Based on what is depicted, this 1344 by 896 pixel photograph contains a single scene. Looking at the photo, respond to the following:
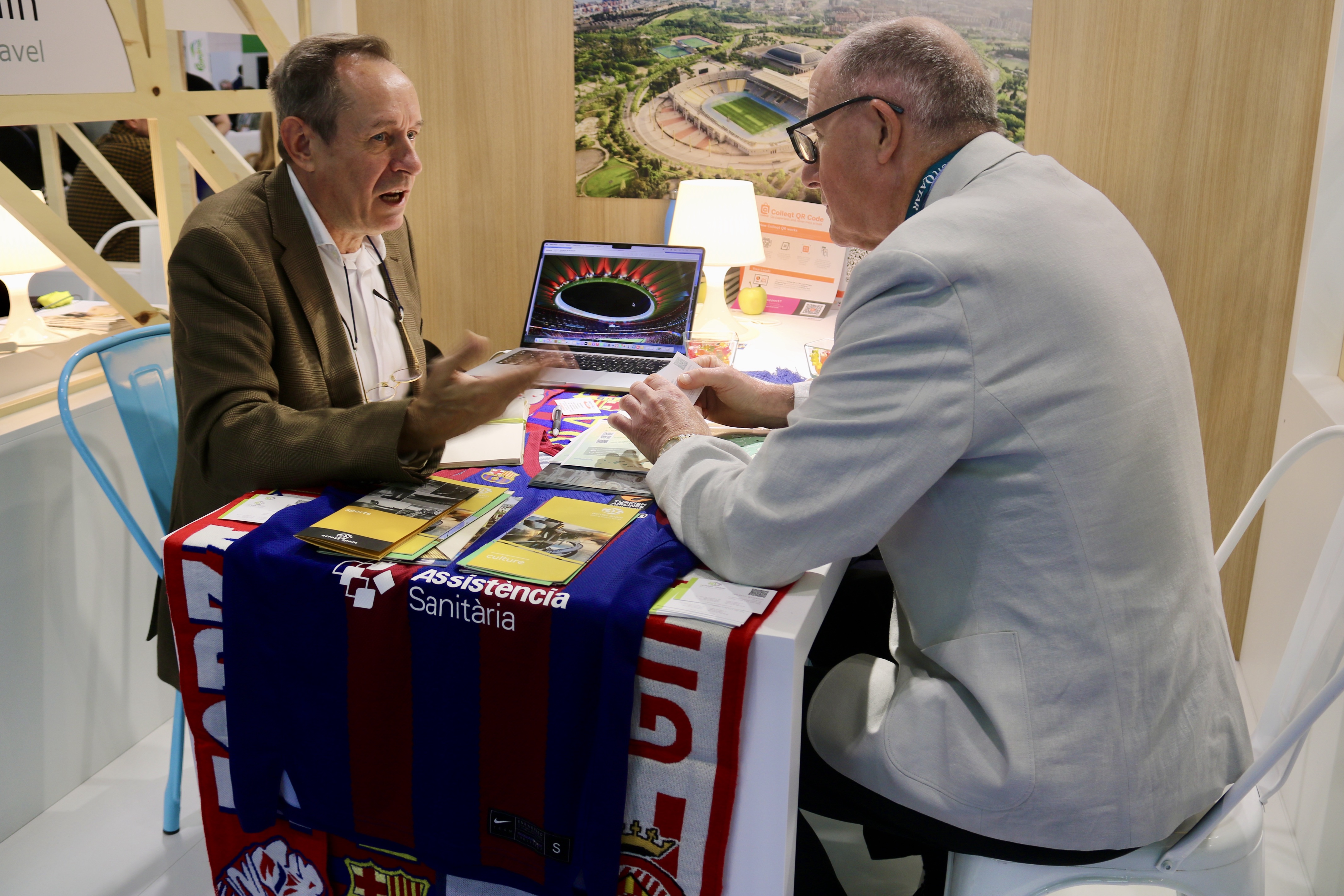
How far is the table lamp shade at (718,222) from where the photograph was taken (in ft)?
8.81

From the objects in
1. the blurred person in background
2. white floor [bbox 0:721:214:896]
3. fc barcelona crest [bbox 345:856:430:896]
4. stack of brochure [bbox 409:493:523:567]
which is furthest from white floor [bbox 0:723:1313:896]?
the blurred person in background

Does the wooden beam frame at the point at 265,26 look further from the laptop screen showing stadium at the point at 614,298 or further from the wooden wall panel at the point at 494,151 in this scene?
the laptop screen showing stadium at the point at 614,298

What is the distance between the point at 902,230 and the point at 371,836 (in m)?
1.07

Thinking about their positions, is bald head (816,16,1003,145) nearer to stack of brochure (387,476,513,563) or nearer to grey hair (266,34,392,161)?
stack of brochure (387,476,513,563)

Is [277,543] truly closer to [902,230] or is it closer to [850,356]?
[850,356]

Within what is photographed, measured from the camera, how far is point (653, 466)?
145 centimetres

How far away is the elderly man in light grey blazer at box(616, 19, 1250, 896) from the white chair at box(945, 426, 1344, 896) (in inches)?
1.4

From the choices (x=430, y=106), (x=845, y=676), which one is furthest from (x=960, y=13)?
(x=845, y=676)

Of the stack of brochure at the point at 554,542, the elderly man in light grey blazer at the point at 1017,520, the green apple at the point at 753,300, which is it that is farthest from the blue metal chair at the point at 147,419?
the green apple at the point at 753,300

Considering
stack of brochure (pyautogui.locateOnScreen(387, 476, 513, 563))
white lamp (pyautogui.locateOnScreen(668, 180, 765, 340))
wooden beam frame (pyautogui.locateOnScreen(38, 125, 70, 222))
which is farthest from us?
wooden beam frame (pyautogui.locateOnScreen(38, 125, 70, 222))

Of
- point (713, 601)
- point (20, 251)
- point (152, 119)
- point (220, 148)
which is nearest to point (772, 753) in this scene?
point (713, 601)

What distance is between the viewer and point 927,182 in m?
1.35

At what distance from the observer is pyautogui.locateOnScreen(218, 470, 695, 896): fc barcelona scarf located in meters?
1.21

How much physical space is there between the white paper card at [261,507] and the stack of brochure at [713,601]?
604 mm
